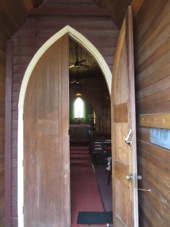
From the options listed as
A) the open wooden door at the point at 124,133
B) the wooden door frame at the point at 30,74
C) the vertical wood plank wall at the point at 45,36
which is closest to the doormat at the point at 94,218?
the open wooden door at the point at 124,133

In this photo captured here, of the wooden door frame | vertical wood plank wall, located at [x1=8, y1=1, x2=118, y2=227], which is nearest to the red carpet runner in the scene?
the wooden door frame

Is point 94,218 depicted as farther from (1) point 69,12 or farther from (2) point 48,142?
(1) point 69,12

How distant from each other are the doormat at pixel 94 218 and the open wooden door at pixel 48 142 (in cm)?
28

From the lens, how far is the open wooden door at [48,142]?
2.83 metres

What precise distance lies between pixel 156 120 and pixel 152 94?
247 mm

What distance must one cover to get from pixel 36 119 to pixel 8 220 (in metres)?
1.31

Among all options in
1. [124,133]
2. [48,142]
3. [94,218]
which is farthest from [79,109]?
[124,133]

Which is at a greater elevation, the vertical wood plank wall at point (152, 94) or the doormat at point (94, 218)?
the vertical wood plank wall at point (152, 94)

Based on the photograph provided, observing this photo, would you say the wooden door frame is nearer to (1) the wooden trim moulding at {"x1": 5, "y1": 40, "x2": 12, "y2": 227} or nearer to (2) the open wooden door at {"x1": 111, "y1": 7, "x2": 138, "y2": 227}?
(1) the wooden trim moulding at {"x1": 5, "y1": 40, "x2": 12, "y2": 227}

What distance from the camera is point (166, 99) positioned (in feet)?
4.76

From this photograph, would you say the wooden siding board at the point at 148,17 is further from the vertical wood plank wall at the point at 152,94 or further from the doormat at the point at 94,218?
the doormat at the point at 94,218

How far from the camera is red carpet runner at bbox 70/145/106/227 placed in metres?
3.47

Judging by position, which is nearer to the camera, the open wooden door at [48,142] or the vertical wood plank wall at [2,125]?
the vertical wood plank wall at [2,125]

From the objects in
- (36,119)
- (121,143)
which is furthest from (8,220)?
(121,143)
